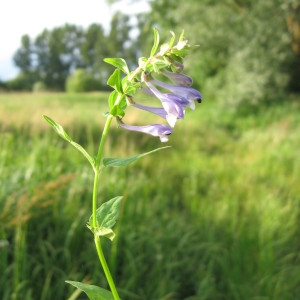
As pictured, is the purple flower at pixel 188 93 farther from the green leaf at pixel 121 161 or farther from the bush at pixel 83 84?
the bush at pixel 83 84

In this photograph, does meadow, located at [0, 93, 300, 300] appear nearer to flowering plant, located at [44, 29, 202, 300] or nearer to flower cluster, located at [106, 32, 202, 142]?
flowering plant, located at [44, 29, 202, 300]

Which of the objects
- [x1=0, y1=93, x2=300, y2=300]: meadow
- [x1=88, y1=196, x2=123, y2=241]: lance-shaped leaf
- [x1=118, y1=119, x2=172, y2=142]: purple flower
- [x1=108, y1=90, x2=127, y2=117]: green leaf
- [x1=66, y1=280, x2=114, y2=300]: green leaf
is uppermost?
[x1=108, y1=90, x2=127, y2=117]: green leaf

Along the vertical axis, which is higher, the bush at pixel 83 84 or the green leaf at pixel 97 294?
the bush at pixel 83 84

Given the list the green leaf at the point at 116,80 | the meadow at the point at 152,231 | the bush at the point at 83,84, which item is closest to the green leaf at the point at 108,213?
the green leaf at the point at 116,80

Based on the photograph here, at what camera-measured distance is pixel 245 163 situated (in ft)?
18.6

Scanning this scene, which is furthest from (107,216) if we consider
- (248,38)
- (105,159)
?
(248,38)

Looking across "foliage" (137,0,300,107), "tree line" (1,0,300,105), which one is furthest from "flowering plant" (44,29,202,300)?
"foliage" (137,0,300,107)

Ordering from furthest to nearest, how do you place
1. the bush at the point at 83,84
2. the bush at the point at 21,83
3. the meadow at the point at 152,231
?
1. the bush at the point at 21,83
2. the bush at the point at 83,84
3. the meadow at the point at 152,231

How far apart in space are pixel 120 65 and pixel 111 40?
116 ft

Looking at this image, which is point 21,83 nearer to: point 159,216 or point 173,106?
point 159,216

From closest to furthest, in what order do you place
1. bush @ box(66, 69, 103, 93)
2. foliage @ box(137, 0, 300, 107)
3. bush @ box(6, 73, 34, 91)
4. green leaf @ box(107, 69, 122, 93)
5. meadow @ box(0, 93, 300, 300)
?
green leaf @ box(107, 69, 122, 93)
meadow @ box(0, 93, 300, 300)
foliage @ box(137, 0, 300, 107)
bush @ box(66, 69, 103, 93)
bush @ box(6, 73, 34, 91)

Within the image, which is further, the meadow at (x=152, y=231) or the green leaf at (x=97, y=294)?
the meadow at (x=152, y=231)

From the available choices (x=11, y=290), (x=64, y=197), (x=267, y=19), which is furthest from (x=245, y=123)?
(x=11, y=290)

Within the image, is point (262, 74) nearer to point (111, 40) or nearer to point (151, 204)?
point (151, 204)
